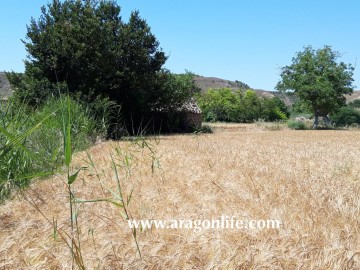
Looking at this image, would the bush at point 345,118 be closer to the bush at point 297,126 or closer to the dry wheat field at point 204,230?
the bush at point 297,126

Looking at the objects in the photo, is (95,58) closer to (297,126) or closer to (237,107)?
(297,126)

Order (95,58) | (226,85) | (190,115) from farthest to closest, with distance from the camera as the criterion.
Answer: (226,85) < (190,115) < (95,58)

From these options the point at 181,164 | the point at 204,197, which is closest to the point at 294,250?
the point at 204,197

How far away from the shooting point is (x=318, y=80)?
49.0 meters

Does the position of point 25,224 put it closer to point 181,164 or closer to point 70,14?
point 181,164

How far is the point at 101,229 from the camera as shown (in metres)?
3.27

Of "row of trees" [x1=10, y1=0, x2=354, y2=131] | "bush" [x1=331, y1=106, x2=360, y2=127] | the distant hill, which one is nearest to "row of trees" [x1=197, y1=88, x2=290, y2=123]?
"bush" [x1=331, y1=106, x2=360, y2=127]

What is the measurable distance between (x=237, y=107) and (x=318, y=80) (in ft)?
82.4

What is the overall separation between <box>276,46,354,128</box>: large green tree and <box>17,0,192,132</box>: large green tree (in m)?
20.9

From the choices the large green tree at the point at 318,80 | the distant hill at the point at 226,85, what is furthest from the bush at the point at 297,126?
the distant hill at the point at 226,85

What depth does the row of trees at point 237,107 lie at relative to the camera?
7225 cm

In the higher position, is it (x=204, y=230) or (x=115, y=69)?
(x=115, y=69)

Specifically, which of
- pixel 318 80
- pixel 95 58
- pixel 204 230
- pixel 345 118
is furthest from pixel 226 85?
pixel 204 230

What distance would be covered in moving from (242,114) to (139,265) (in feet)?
232
